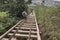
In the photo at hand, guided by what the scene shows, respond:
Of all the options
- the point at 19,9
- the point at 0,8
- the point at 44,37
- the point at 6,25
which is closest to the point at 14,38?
the point at 44,37

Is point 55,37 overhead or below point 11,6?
below

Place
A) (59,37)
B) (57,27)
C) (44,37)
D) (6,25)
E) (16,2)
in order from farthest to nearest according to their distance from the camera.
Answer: (16,2) → (6,25) → (57,27) → (44,37) → (59,37)

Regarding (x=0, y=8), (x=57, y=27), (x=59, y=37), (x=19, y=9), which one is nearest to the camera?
(x=59, y=37)

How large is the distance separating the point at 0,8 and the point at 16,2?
2924 mm

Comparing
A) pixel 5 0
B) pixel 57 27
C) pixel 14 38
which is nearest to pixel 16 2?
pixel 5 0

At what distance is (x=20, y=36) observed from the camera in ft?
25.0

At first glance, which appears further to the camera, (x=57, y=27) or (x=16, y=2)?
(x=16, y=2)

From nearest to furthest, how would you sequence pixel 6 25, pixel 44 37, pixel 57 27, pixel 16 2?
pixel 44 37 < pixel 57 27 < pixel 6 25 < pixel 16 2

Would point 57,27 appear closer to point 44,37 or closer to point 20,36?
point 44,37

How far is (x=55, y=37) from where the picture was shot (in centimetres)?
729

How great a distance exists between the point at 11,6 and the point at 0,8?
49.9 inches

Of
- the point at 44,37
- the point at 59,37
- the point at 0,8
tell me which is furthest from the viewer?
the point at 0,8

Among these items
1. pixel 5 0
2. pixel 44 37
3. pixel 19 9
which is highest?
pixel 5 0

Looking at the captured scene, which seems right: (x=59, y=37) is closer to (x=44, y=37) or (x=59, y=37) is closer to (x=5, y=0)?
(x=44, y=37)
